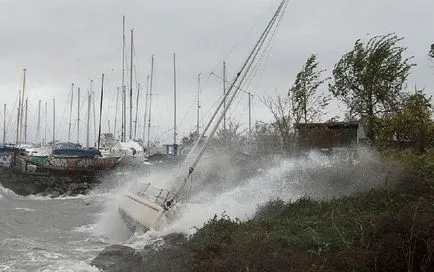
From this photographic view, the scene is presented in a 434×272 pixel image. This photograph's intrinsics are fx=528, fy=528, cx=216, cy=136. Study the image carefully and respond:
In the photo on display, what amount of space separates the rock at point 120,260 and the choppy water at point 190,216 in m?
0.57

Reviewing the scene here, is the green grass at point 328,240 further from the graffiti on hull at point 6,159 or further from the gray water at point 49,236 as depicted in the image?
the graffiti on hull at point 6,159

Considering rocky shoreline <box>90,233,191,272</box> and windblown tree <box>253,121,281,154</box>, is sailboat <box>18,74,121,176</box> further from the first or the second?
rocky shoreline <box>90,233,191,272</box>

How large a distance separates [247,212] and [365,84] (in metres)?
14.5

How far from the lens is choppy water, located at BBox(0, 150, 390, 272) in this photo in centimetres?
1748

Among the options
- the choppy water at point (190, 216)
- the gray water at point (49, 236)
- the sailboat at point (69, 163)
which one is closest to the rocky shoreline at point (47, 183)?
the sailboat at point (69, 163)

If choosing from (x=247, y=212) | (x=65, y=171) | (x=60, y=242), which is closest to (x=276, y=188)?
(x=247, y=212)

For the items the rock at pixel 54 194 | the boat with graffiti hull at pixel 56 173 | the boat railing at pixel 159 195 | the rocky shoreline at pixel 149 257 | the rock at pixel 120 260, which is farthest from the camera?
the boat with graffiti hull at pixel 56 173

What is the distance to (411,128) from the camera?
963 inches

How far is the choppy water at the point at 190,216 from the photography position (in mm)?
17484

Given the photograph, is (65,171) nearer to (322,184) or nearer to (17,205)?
(17,205)

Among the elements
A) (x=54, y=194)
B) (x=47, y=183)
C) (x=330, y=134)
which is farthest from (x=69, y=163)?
(x=330, y=134)

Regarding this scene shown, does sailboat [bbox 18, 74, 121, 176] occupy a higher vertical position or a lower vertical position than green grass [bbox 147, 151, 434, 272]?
lower

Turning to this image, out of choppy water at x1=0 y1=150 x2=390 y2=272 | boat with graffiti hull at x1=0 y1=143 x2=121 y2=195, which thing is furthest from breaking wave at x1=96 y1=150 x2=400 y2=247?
boat with graffiti hull at x1=0 y1=143 x2=121 y2=195

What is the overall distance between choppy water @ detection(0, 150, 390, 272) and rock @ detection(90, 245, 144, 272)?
0.57m
